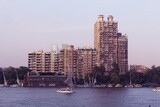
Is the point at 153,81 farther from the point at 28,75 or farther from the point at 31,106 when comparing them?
the point at 31,106

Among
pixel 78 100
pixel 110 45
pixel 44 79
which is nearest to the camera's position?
pixel 78 100

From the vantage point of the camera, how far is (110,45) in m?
132

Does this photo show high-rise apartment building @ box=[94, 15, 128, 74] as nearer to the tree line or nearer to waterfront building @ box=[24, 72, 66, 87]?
the tree line

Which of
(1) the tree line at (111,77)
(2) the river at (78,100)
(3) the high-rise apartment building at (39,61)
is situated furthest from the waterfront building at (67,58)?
(2) the river at (78,100)

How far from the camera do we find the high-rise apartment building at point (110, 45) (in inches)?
5113

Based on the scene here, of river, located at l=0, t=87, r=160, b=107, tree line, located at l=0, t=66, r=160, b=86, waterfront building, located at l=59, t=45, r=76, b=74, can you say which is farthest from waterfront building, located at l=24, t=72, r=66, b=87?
river, located at l=0, t=87, r=160, b=107

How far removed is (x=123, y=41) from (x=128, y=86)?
19998mm

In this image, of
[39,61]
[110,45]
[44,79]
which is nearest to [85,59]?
[110,45]

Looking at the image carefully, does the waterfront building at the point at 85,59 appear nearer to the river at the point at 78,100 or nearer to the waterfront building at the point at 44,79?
the waterfront building at the point at 44,79

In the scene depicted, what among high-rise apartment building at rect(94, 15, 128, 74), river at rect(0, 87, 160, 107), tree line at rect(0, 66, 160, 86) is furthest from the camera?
high-rise apartment building at rect(94, 15, 128, 74)

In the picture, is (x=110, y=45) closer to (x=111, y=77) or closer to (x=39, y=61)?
(x=39, y=61)

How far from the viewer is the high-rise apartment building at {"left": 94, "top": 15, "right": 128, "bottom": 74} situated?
426 ft

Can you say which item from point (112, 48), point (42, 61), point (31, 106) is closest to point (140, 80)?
point (112, 48)

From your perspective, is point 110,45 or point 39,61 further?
point 39,61
